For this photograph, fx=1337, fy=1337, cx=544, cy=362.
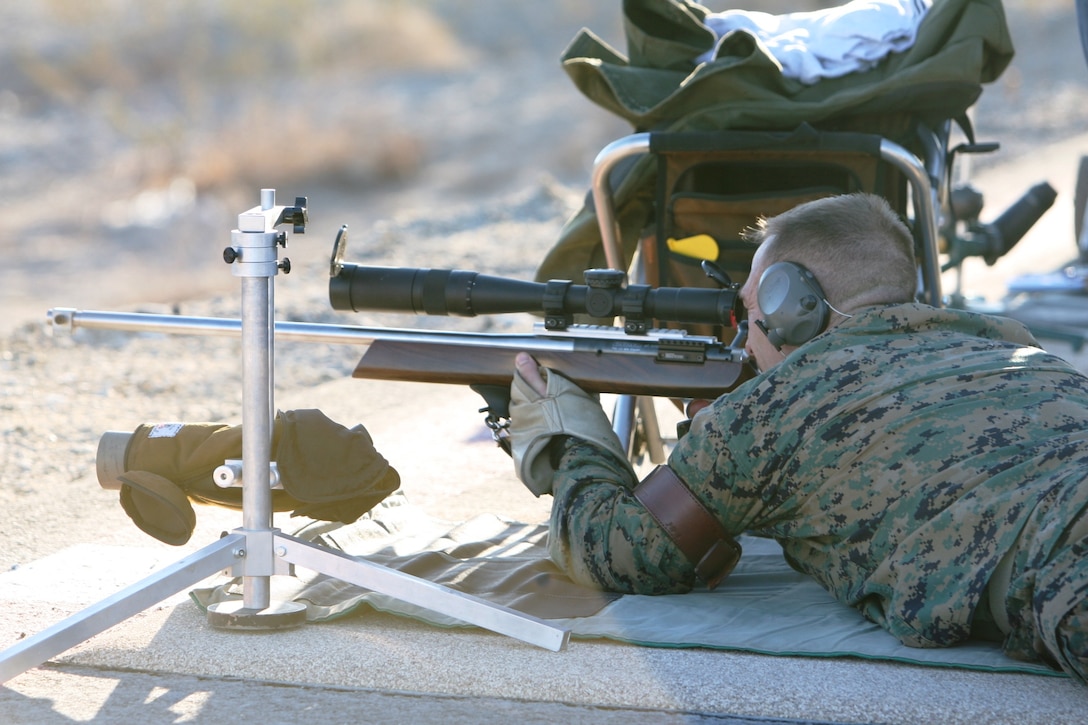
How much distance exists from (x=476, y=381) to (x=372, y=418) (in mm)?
2490

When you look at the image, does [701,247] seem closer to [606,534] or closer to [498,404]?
[498,404]

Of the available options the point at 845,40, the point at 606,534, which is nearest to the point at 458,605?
the point at 606,534

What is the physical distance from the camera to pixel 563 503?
3.04 metres

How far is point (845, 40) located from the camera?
13.4 feet

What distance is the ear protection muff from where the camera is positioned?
2.85 meters

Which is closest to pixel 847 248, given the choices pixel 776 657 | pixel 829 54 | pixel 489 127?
pixel 776 657

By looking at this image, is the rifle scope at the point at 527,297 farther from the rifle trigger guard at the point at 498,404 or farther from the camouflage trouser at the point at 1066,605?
the camouflage trouser at the point at 1066,605

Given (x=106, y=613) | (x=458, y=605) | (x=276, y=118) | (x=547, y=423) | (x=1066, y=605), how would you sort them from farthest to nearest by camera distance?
(x=276, y=118), (x=547, y=423), (x=458, y=605), (x=106, y=613), (x=1066, y=605)

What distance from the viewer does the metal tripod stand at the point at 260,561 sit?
271 centimetres

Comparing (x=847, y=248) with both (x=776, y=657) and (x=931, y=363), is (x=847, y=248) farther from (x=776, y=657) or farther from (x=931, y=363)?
(x=776, y=657)

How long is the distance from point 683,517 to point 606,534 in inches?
7.7

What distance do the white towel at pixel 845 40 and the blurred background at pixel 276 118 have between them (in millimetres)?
4820

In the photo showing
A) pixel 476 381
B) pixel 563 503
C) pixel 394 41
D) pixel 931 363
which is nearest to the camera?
pixel 931 363

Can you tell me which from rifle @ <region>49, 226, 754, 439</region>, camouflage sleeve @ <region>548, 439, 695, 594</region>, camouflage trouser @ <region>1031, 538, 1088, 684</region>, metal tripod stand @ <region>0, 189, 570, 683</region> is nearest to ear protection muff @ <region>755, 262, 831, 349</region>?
rifle @ <region>49, 226, 754, 439</region>
